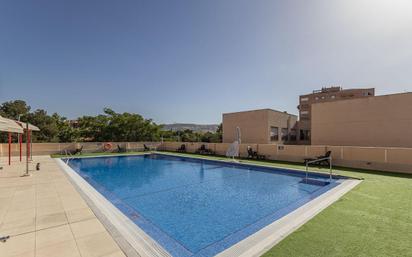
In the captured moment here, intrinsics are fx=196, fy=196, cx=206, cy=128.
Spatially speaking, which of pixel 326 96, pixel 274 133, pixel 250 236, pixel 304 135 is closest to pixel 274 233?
pixel 250 236

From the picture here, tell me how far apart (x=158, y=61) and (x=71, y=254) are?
45.6ft

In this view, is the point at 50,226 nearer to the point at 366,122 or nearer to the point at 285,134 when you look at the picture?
the point at 366,122

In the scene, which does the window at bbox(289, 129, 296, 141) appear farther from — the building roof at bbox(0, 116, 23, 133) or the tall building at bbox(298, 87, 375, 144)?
the building roof at bbox(0, 116, 23, 133)

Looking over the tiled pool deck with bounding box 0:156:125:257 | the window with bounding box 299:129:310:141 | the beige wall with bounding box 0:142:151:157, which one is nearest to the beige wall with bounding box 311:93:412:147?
the window with bounding box 299:129:310:141

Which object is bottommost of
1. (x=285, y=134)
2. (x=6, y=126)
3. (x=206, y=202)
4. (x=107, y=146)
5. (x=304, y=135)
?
(x=206, y=202)

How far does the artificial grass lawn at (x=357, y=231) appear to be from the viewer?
2.81 metres

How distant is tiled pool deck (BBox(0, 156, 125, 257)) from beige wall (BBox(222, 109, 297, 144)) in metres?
19.3

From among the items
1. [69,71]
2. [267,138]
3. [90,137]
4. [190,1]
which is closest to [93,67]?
[69,71]

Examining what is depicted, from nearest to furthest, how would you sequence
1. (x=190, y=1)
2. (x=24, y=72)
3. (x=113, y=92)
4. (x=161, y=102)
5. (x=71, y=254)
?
(x=71, y=254) < (x=190, y=1) < (x=24, y=72) < (x=113, y=92) < (x=161, y=102)

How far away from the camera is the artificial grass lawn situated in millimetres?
2814

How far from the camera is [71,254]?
2.75 metres

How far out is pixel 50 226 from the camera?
364 centimetres

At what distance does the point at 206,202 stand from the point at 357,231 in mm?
4088

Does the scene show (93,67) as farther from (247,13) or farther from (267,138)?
(267,138)
